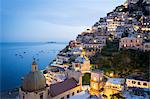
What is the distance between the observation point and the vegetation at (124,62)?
71.4 ft

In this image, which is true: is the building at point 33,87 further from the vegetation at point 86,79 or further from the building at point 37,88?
the vegetation at point 86,79

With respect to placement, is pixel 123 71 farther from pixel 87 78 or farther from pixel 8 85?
pixel 8 85

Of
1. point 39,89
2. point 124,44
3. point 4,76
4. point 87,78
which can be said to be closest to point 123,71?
point 87,78

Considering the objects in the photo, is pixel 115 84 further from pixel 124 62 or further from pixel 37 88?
pixel 37 88

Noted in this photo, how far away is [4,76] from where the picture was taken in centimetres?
4084

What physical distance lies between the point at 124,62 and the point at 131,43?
5082 mm

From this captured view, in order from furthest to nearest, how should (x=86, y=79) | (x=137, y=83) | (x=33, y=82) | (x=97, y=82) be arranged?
(x=86, y=79)
(x=97, y=82)
(x=137, y=83)
(x=33, y=82)

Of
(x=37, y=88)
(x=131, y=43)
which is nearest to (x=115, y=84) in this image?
(x=37, y=88)

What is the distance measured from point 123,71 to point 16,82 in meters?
20.2

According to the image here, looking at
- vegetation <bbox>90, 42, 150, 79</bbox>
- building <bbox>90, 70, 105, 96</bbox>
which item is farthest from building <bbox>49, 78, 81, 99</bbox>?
vegetation <bbox>90, 42, 150, 79</bbox>

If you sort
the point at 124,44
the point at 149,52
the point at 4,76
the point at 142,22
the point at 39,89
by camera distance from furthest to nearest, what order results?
the point at 4,76 < the point at 142,22 < the point at 124,44 < the point at 149,52 < the point at 39,89

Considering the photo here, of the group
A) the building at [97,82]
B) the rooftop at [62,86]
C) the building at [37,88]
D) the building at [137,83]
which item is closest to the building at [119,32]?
the building at [137,83]

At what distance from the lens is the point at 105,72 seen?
22375mm

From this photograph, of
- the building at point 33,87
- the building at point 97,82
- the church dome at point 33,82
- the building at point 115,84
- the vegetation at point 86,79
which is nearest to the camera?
the building at point 33,87
